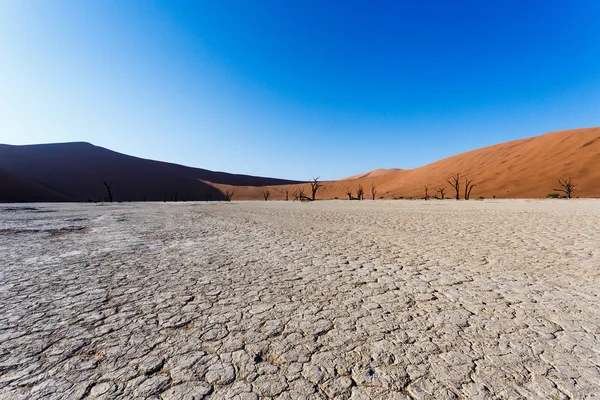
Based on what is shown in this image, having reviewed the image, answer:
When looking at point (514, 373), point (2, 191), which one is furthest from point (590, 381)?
point (2, 191)

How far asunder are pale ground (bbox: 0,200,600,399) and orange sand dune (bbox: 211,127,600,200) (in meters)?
41.0

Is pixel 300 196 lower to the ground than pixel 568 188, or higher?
lower

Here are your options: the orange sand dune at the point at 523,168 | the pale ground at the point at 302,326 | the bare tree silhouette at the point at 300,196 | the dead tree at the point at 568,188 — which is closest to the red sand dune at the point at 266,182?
the orange sand dune at the point at 523,168

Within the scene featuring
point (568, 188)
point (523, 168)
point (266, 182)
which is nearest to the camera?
point (568, 188)

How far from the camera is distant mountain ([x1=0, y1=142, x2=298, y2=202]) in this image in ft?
212

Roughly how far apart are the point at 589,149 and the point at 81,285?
6090 cm

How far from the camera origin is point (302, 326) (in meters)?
2.58

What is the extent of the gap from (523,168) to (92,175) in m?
95.2

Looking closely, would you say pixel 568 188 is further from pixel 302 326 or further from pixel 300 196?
pixel 302 326

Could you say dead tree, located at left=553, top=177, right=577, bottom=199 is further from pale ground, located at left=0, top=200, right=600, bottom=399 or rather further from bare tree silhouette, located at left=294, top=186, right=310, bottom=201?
pale ground, located at left=0, top=200, right=600, bottom=399

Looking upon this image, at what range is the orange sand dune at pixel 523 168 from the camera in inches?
1447

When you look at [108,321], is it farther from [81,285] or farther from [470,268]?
[470,268]

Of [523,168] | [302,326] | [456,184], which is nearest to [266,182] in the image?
[456,184]

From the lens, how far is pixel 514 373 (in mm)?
1919
